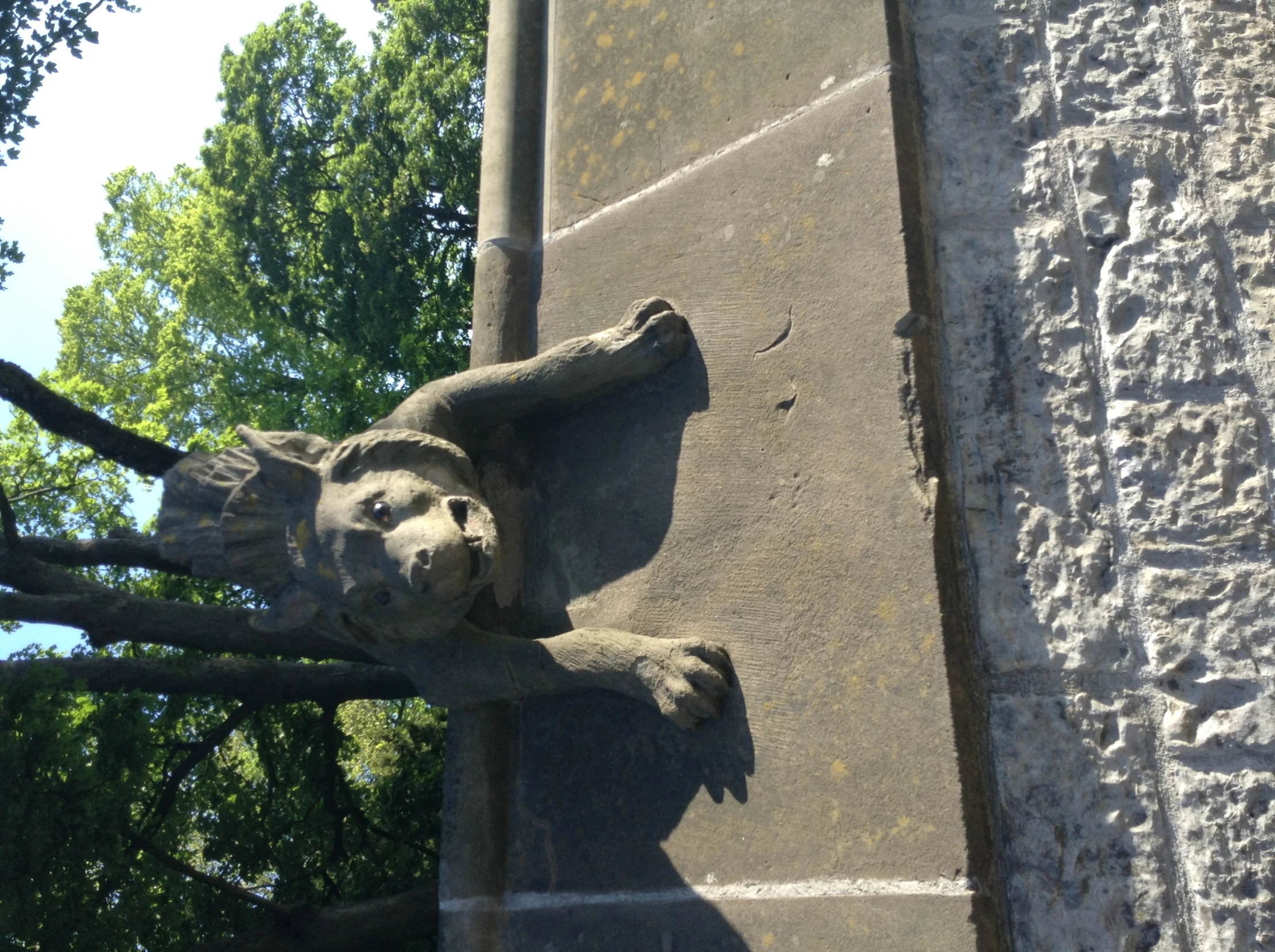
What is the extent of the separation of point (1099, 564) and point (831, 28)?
135 centimetres

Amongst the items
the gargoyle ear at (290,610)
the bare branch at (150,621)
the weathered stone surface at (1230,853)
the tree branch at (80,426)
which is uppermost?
the tree branch at (80,426)

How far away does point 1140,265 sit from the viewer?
2.25m

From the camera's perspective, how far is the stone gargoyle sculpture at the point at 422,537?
90.8 inches

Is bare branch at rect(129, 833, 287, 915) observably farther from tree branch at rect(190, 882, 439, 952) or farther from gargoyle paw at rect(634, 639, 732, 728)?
gargoyle paw at rect(634, 639, 732, 728)

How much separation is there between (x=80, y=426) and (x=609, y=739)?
9.64 ft

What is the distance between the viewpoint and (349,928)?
393 cm

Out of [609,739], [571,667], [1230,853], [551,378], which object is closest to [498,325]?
→ [551,378]

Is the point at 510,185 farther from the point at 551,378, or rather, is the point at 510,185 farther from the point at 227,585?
the point at 227,585

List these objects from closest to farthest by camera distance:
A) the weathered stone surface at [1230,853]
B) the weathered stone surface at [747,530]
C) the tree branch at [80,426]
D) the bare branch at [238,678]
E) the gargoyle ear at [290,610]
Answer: the weathered stone surface at [1230,853] → the weathered stone surface at [747,530] → the gargoyle ear at [290,610] → the bare branch at [238,678] → the tree branch at [80,426]

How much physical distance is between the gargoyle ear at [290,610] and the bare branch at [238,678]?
1467 millimetres

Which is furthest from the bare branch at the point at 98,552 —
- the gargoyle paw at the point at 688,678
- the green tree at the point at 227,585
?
the gargoyle paw at the point at 688,678

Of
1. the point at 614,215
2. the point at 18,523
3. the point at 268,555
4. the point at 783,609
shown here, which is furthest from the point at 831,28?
the point at 18,523

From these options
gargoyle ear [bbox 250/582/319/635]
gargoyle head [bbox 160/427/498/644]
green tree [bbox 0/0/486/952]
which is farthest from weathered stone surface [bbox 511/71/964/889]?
green tree [bbox 0/0/486/952]

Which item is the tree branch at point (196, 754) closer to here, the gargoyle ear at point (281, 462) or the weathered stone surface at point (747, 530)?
the weathered stone surface at point (747, 530)
